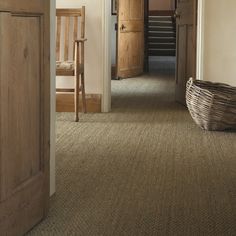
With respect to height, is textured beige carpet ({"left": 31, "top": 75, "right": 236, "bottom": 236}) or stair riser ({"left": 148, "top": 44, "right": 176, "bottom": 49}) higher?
stair riser ({"left": 148, "top": 44, "right": 176, "bottom": 49})

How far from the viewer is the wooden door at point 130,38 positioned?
909 cm

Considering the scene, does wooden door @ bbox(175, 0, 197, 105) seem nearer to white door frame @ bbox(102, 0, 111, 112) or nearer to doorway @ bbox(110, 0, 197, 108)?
doorway @ bbox(110, 0, 197, 108)

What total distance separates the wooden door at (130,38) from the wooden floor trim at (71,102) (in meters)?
3.42

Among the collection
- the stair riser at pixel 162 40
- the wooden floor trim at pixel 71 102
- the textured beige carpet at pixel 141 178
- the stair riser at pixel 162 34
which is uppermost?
the stair riser at pixel 162 34

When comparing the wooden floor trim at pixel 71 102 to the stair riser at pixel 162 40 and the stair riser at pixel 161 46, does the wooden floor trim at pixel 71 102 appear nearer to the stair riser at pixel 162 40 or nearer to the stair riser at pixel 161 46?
the stair riser at pixel 161 46

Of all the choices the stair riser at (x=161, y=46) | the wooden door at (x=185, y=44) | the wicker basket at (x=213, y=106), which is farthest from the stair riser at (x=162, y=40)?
the wicker basket at (x=213, y=106)

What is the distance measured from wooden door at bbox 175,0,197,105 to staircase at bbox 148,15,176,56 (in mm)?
6997

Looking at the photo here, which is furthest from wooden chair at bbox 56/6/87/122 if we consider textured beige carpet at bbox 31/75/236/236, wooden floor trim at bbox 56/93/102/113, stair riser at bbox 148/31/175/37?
stair riser at bbox 148/31/175/37

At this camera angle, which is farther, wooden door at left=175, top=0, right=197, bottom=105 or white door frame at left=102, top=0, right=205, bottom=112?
wooden door at left=175, top=0, right=197, bottom=105

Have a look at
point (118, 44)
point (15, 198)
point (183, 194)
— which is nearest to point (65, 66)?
point (183, 194)

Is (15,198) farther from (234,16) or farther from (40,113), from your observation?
(234,16)

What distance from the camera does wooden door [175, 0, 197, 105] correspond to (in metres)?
5.83

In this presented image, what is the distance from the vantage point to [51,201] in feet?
9.21

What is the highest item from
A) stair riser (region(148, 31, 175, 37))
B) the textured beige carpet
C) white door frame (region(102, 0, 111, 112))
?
stair riser (region(148, 31, 175, 37))
